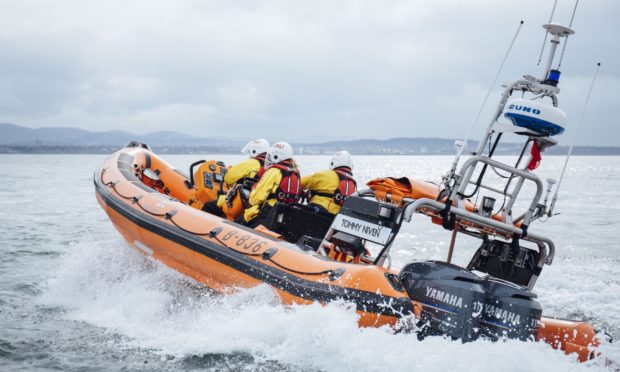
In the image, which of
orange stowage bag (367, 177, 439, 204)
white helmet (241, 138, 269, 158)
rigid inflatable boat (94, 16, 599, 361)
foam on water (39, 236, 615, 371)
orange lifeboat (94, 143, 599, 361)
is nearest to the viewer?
Answer: foam on water (39, 236, 615, 371)

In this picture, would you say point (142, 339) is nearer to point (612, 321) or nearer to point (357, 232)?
point (357, 232)

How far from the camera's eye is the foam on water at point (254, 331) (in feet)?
10.5

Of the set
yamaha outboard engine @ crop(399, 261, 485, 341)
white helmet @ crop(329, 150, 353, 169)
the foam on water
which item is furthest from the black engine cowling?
white helmet @ crop(329, 150, 353, 169)

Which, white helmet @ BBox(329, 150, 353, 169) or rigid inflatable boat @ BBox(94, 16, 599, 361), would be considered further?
white helmet @ BBox(329, 150, 353, 169)

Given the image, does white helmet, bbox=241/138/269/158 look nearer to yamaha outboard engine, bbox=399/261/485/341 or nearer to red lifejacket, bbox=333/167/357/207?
red lifejacket, bbox=333/167/357/207

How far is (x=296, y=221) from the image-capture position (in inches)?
203

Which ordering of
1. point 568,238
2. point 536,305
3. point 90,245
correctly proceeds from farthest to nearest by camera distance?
point 568,238 < point 90,245 < point 536,305

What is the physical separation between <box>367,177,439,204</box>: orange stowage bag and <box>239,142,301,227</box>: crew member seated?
118 cm

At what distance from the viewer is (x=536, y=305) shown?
11.4ft

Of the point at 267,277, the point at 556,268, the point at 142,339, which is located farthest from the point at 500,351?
the point at 556,268

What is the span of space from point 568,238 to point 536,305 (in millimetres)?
7814

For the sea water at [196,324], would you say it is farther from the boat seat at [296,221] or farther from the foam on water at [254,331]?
the boat seat at [296,221]

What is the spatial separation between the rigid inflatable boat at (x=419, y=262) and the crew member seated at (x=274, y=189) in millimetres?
98

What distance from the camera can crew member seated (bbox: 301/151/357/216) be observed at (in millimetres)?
5188
